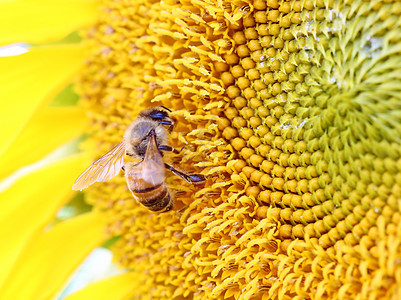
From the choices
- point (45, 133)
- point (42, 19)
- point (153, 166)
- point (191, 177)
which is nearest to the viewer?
point (153, 166)

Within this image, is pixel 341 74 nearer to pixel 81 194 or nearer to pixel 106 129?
pixel 106 129

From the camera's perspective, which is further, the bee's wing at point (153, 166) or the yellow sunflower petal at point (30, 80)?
the yellow sunflower petal at point (30, 80)

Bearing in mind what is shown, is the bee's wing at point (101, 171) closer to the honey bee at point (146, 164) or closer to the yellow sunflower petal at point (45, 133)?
the honey bee at point (146, 164)

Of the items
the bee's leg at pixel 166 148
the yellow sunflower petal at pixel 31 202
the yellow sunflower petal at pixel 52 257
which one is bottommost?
the yellow sunflower petal at pixel 52 257

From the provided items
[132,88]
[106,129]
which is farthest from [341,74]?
[106,129]

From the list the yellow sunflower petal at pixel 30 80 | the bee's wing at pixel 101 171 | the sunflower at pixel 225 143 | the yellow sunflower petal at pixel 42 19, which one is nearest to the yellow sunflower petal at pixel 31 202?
the sunflower at pixel 225 143

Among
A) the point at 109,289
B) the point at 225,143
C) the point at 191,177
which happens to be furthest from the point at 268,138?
the point at 109,289

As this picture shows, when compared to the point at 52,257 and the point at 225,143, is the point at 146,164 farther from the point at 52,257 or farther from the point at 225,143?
the point at 52,257

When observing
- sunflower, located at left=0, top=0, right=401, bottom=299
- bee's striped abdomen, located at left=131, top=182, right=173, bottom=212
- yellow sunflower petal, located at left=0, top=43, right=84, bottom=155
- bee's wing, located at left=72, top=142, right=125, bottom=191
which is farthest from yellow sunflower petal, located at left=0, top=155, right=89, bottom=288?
bee's striped abdomen, located at left=131, top=182, right=173, bottom=212
